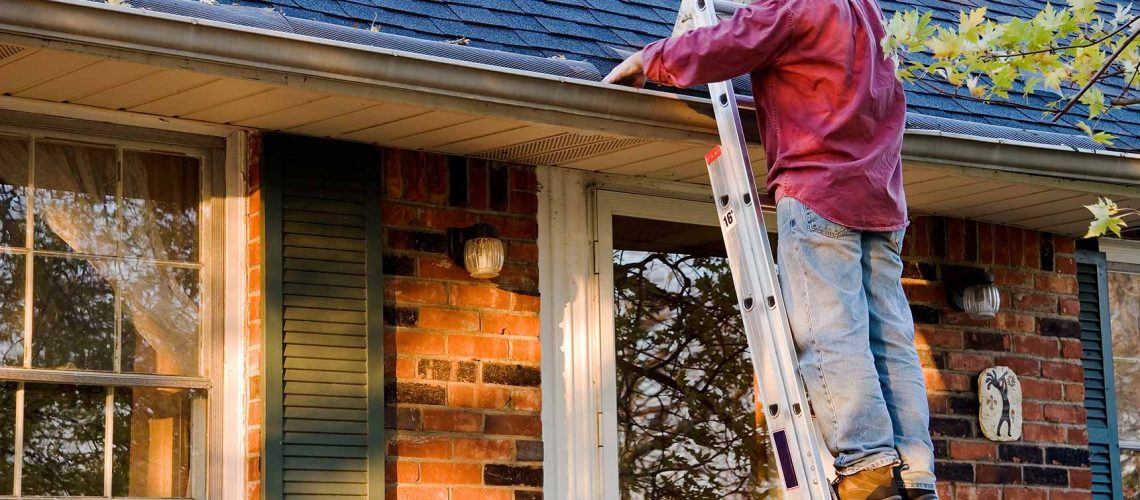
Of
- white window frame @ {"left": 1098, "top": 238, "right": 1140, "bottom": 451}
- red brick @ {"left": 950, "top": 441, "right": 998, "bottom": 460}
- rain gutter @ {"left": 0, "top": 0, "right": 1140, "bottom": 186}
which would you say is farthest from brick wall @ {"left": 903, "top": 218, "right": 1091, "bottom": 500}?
rain gutter @ {"left": 0, "top": 0, "right": 1140, "bottom": 186}

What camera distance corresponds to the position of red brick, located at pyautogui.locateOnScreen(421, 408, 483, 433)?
5566 millimetres

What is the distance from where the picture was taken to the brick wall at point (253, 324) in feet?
17.3

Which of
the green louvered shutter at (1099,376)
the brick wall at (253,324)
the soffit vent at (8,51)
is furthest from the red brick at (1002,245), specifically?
the soffit vent at (8,51)

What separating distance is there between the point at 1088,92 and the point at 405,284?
223cm

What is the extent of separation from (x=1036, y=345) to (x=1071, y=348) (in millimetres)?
195

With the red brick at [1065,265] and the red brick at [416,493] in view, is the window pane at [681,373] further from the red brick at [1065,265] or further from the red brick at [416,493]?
the red brick at [1065,265]

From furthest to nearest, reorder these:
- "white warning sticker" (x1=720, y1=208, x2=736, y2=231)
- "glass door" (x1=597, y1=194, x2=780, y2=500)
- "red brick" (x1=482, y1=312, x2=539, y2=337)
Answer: "glass door" (x1=597, y1=194, x2=780, y2=500) → "red brick" (x1=482, y1=312, x2=539, y2=337) → "white warning sticker" (x1=720, y1=208, x2=736, y2=231)

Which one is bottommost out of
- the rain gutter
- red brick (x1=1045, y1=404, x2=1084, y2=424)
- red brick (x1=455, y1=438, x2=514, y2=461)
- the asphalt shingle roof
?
red brick (x1=455, y1=438, x2=514, y2=461)

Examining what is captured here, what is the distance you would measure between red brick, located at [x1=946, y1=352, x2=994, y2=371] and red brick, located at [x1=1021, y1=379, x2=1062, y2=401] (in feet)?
0.62

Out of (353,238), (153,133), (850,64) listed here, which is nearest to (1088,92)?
(850,64)

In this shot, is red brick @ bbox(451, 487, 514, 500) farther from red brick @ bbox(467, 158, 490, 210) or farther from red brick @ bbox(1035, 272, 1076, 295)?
red brick @ bbox(1035, 272, 1076, 295)

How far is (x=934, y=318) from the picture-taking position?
673 centimetres

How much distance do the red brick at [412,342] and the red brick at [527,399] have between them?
0.32m

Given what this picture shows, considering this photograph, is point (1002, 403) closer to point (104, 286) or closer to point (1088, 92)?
point (1088, 92)
